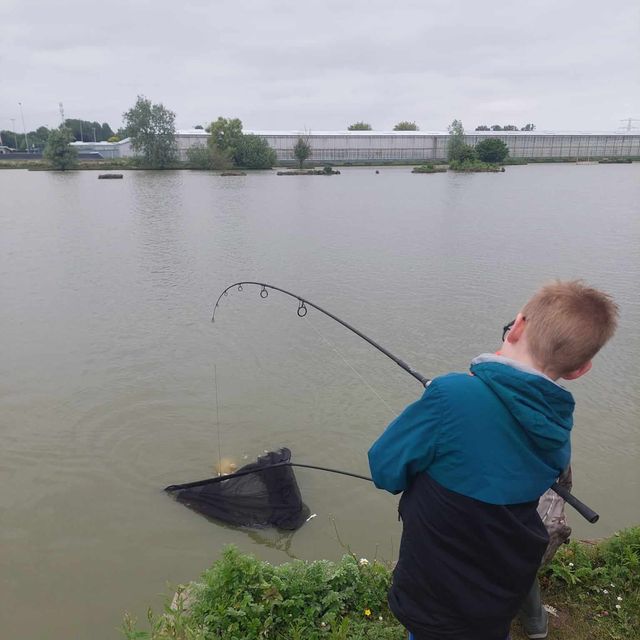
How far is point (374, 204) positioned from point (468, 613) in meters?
29.3

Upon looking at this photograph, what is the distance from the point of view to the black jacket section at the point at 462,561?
1753 mm

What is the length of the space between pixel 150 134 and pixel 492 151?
167 ft

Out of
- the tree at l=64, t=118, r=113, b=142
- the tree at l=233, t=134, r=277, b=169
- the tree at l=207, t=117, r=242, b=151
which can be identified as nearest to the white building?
the tree at l=207, t=117, r=242, b=151

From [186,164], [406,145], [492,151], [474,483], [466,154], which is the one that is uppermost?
[406,145]

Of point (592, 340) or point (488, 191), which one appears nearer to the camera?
point (592, 340)

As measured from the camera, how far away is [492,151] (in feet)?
267

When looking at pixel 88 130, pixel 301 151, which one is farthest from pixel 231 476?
pixel 88 130

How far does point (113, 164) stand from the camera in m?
78.3

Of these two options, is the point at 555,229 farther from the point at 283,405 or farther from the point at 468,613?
the point at 468,613

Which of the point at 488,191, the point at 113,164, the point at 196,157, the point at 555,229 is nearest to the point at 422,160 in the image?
the point at 196,157

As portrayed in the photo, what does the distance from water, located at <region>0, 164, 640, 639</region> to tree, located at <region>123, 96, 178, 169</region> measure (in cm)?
6308

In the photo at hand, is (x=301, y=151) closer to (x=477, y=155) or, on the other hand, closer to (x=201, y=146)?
(x=201, y=146)

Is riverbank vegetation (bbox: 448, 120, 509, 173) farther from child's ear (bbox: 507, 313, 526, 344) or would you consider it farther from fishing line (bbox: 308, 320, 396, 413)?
child's ear (bbox: 507, 313, 526, 344)

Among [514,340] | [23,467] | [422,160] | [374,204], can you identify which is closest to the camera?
[514,340]
